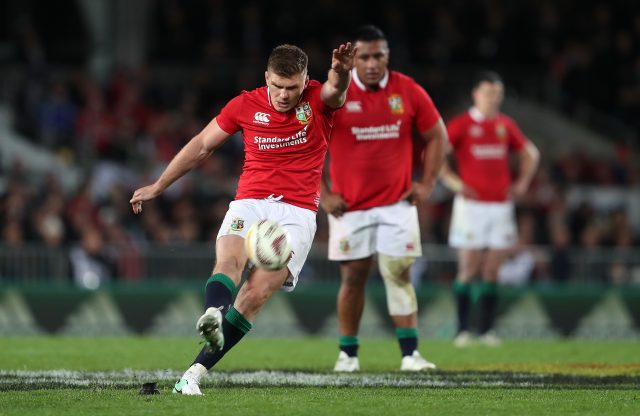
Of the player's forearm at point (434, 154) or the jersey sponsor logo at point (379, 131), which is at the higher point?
the jersey sponsor logo at point (379, 131)

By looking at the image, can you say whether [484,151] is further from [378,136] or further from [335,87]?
[335,87]

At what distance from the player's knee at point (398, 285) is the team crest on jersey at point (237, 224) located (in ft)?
8.31

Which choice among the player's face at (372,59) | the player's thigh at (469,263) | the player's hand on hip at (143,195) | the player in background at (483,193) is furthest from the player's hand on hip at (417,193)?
the player's thigh at (469,263)

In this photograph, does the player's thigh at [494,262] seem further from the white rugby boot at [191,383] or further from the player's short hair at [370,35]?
the white rugby boot at [191,383]

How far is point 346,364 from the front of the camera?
10.4m

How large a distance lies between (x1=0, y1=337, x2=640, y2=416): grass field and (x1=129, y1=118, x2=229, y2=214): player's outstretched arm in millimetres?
1302

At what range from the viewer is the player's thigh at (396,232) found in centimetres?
1059

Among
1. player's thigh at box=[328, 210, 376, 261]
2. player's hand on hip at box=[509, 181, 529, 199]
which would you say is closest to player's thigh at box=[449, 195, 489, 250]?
player's hand on hip at box=[509, 181, 529, 199]

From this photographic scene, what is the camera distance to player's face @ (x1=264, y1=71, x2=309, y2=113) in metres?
8.40

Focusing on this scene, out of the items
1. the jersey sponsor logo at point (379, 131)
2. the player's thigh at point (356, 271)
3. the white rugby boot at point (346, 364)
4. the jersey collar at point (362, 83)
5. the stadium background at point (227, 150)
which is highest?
the jersey collar at point (362, 83)

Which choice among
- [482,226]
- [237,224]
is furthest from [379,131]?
[482,226]

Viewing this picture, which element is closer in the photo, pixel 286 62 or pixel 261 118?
pixel 286 62

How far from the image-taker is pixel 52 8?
2775 cm

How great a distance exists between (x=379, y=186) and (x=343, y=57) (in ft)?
8.19
